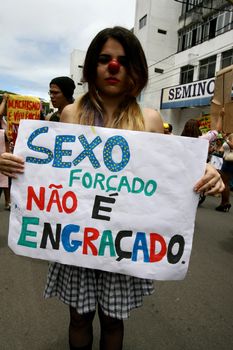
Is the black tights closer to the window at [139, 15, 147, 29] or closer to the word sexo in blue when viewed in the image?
the word sexo in blue

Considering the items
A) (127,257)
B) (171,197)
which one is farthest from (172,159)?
(127,257)

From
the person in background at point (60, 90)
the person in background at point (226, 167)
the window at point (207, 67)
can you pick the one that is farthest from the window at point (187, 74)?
the person in background at point (60, 90)

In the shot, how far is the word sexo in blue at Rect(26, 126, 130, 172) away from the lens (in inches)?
54.7

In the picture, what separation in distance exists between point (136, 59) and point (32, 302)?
188 centimetres

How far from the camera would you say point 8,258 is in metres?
3.29

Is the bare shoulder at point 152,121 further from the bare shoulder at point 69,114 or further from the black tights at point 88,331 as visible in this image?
the black tights at point 88,331

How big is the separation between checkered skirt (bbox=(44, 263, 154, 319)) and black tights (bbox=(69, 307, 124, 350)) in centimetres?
9

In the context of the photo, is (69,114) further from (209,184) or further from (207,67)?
(207,67)

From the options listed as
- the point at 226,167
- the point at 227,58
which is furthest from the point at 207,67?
the point at 226,167

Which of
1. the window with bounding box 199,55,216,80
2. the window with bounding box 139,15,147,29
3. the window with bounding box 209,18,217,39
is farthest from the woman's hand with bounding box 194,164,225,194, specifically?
the window with bounding box 139,15,147,29

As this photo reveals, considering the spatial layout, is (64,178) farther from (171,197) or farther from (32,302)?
(32,302)

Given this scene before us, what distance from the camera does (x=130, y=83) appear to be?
1507 mm

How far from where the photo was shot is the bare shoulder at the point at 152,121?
1.49 m

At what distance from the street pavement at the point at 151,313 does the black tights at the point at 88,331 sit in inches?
18.4
